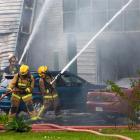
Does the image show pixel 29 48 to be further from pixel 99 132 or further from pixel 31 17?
pixel 99 132

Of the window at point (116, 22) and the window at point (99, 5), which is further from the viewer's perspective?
the window at point (99, 5)

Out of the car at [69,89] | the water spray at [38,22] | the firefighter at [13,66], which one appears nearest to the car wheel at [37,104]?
the car at [69,89]

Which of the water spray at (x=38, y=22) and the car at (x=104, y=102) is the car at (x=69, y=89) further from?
the water spray at (x=38, y=22)

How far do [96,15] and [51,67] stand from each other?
11.5ft

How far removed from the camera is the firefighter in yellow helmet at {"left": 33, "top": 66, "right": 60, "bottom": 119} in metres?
17.4

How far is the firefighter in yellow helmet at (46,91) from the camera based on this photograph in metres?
17.4

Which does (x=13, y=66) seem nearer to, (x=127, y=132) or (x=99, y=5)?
(x=99, y=5)

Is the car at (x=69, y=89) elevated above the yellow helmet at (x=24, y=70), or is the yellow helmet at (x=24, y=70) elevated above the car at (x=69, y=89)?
the yellow helmet at (x=24, y=70)

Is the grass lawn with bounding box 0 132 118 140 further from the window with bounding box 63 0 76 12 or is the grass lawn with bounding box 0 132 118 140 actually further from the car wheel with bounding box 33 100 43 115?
the window with bounding box 63 0 76 12

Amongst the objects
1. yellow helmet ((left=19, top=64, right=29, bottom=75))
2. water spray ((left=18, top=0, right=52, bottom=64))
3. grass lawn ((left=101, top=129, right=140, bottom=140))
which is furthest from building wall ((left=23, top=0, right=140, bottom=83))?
grass lawn ((left=101, top=129, right=140, bottom=140))

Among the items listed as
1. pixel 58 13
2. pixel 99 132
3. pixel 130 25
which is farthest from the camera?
pixel 58 13

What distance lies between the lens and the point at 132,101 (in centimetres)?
1309

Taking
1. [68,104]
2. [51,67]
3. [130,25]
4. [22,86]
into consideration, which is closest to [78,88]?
[68,104]

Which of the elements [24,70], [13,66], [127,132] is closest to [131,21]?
[13,66]
